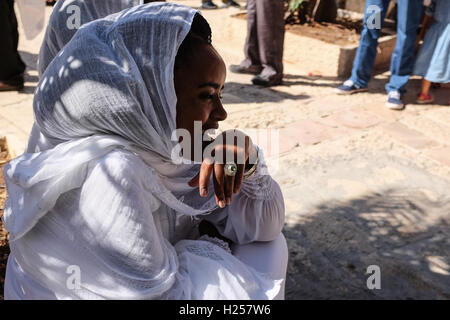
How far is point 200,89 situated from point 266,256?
2.46 ft

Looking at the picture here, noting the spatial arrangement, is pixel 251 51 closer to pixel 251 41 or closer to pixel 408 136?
pixel 251 41

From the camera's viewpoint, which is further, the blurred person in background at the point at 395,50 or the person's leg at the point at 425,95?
the person's leg at the point at 425,95

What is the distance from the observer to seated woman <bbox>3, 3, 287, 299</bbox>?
1.52 m

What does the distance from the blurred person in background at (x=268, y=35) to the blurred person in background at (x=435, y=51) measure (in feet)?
5.31

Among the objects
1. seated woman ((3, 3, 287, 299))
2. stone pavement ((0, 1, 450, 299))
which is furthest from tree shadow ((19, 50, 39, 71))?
seated woman ((3, 3, 287, 299))

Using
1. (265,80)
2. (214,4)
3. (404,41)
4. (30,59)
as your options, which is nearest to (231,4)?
(214,4)

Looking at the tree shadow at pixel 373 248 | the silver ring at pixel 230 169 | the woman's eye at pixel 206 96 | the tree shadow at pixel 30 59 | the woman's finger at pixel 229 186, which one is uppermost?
the woman's eye at pixel 206 96

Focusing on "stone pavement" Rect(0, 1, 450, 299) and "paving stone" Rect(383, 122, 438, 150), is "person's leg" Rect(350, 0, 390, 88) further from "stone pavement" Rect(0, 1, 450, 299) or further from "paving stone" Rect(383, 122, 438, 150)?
"paving stone" Rect(383, 122, 438, 150)

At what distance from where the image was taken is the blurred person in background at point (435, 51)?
5.46 metres

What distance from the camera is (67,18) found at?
2289 mm

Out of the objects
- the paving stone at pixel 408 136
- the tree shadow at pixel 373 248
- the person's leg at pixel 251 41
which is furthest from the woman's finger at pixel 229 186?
the person's leg at pixel 251 41

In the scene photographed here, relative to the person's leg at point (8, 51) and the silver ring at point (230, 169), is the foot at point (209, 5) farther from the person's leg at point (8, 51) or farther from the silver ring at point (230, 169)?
the silver ring at point (230, 169)

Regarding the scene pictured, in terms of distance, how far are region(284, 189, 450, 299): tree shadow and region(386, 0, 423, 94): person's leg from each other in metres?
2.21
